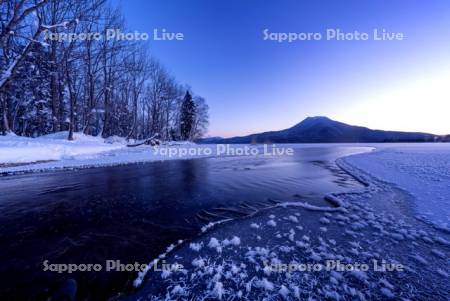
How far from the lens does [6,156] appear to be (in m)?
10.0

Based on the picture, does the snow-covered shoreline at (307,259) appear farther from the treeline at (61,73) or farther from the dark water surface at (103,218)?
the treeline at (61,73)

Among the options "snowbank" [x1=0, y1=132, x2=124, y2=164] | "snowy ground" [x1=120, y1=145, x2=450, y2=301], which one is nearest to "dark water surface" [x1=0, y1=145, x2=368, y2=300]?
"snowy ground" [x1=120, y1=145, x2=450, y2=301]

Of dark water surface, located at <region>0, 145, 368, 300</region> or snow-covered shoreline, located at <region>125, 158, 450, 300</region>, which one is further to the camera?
dark water surface, located at <region>0, 145, 368, 300</region>

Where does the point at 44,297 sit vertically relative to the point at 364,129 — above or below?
below

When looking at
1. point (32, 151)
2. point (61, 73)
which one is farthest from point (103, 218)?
point (61, 73)

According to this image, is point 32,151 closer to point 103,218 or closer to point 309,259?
point 103,218

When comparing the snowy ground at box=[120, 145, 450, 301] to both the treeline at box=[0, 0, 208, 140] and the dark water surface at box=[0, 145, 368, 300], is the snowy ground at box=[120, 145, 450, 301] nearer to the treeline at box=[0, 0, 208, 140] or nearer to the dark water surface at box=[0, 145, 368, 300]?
the dark water surface at box=[0, 145, 368, 300]

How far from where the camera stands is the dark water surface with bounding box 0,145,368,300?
7.36 ft

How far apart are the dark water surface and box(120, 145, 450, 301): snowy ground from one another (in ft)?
1.78

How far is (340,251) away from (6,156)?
15.9m

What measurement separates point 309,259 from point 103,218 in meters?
4.11

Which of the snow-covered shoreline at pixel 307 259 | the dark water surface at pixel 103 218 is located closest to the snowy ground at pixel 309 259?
the snow-covered shoreline at pixel 307 259

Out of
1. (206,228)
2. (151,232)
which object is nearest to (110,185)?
(151,232)

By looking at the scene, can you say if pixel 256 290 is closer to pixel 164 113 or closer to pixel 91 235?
pixel 91 235
